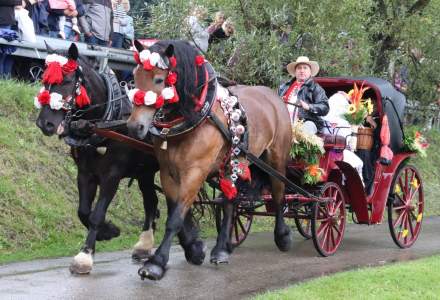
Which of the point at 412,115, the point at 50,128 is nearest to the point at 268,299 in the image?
the point at 50,128

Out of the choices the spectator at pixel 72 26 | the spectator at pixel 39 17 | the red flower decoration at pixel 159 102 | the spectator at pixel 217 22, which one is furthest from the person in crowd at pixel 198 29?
the red flower decoration at pixel 159 102

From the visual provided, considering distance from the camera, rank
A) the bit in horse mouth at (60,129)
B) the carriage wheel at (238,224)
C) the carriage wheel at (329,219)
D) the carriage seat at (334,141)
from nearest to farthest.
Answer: the bit in horse mouth at (60,129) → the carriage wheel at (329,219) → the carriage seat at (334,141) → the carriage wheel at (238,224)

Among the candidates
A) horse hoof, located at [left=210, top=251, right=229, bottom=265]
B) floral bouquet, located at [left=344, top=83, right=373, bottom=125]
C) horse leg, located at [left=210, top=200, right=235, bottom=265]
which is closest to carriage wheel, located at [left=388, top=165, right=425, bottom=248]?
floral bouquet, located at [left=344, top=83, right=373, bottom=125]

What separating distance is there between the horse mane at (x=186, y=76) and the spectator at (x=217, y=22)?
473 cm

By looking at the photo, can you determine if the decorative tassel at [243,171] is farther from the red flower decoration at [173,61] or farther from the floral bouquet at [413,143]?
the floral bouquet at [413,143]

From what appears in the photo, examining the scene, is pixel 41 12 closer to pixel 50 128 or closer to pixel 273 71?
pixel 273 71

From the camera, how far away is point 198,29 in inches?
459

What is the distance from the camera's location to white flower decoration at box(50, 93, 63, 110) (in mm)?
6797

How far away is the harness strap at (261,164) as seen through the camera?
7102 mm

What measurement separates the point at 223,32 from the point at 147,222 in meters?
4.28

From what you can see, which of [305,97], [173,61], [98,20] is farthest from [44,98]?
[98,20]

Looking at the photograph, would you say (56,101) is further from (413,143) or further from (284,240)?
(413,143)

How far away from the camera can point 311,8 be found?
11570 millimetres

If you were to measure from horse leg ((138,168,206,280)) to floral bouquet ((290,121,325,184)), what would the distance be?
205cm
